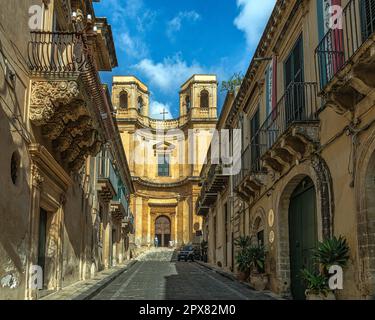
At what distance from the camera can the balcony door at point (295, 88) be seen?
1212 cm

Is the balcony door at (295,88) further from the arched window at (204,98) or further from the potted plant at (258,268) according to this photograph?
the arched window at (204,98)

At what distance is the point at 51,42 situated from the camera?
1076cm

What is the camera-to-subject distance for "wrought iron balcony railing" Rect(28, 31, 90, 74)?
1069 cm

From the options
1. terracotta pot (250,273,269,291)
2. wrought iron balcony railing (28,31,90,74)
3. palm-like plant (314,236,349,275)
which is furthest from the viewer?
terracotta pot (250,273,269,291)

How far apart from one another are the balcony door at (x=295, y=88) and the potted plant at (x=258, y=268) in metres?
4.32

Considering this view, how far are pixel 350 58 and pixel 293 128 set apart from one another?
3466 mm

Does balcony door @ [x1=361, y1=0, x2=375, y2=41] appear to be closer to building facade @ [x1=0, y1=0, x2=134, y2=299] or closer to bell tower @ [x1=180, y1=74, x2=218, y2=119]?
building facade @ [x1=0, y1=0, x2=134, y2=299]

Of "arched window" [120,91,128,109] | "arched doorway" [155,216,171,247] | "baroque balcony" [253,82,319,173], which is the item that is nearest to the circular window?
"baroque balcony" [253,82,319,173]

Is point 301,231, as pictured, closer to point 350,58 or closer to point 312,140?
point 312,140

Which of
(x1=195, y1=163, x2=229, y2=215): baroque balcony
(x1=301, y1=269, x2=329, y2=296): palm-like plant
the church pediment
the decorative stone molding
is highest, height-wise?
the church pediment

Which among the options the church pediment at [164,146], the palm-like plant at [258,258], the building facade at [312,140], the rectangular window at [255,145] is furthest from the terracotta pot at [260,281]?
the church pediment at [164,146]

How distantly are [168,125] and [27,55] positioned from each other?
52.4 metres

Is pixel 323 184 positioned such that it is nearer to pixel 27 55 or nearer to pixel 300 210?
pixel 300 210

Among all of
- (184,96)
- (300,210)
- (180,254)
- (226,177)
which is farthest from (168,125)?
(300,210)
